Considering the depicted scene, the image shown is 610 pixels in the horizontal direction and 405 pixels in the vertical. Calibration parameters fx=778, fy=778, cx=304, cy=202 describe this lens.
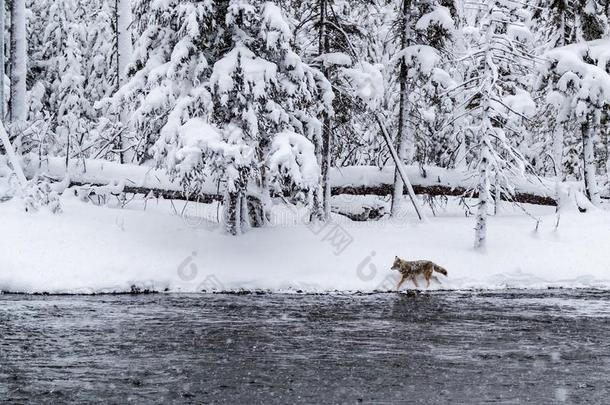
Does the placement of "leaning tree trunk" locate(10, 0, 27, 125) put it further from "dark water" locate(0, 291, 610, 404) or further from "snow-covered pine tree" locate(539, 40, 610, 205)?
"snow-covered pine tree" locate(539, 40, 610, 205)

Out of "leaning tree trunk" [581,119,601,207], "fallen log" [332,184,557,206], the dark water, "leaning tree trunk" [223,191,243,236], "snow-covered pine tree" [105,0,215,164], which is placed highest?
"snow-covered pine tree" [105,0,215,164]

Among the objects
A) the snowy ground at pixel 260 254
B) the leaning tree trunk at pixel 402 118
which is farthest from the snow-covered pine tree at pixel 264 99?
the leaning tree trunk at pixel 402 118

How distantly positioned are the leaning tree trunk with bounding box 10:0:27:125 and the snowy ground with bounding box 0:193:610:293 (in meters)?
4.05

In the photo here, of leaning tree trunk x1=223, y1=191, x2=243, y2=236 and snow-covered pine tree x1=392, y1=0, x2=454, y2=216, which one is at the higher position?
snow-covered pine tree x1=392, y1=0, x2=454, y2=216

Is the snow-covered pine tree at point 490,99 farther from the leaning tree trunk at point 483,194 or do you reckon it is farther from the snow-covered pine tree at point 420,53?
the snow-covered pine tree at point 420,53

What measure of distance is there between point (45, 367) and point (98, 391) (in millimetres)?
1508

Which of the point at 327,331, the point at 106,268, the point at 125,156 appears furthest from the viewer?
the point at 125,156

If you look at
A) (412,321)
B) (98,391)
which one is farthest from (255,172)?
(98,391)

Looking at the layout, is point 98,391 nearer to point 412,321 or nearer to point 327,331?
point 327,331

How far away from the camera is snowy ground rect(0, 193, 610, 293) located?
57.5ft

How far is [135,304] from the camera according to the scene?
15711 mm

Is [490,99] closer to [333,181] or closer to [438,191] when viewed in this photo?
[438,191]

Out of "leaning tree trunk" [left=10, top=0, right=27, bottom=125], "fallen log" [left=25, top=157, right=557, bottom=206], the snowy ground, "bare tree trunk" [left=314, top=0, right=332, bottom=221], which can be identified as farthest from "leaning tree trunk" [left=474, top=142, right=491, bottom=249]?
"leaning tree trunk" [left=10, top=0, right=27, bottom=125]

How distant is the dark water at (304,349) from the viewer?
971 centimetres
